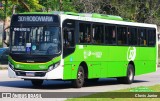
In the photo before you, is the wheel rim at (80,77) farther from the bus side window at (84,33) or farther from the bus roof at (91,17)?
the bus roof at (91,17)

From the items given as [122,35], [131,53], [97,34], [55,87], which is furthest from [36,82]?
[131,53]

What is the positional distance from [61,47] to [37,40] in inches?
35.4

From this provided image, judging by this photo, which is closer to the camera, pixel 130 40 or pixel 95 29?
pixel 95 29

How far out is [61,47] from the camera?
851 inches

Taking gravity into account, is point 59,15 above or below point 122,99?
above

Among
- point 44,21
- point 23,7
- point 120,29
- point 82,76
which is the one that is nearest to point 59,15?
point 44,21

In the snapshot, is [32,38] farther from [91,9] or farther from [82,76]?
[91,9]

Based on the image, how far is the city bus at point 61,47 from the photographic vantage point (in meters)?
21.5

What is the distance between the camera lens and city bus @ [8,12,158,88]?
70.7 feet

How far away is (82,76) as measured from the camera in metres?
22.9

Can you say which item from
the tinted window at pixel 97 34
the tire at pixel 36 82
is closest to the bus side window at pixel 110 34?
the tinted window at pixel 97 34

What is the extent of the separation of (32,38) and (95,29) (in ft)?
11.1

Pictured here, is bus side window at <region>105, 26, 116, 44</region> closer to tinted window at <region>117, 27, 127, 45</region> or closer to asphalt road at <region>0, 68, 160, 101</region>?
tinted window at <region>117, 27, 127, 45</region>

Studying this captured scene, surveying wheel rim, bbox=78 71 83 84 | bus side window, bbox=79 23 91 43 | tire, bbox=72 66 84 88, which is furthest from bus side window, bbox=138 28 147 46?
wheel rim, bbox=78 71 83 84
